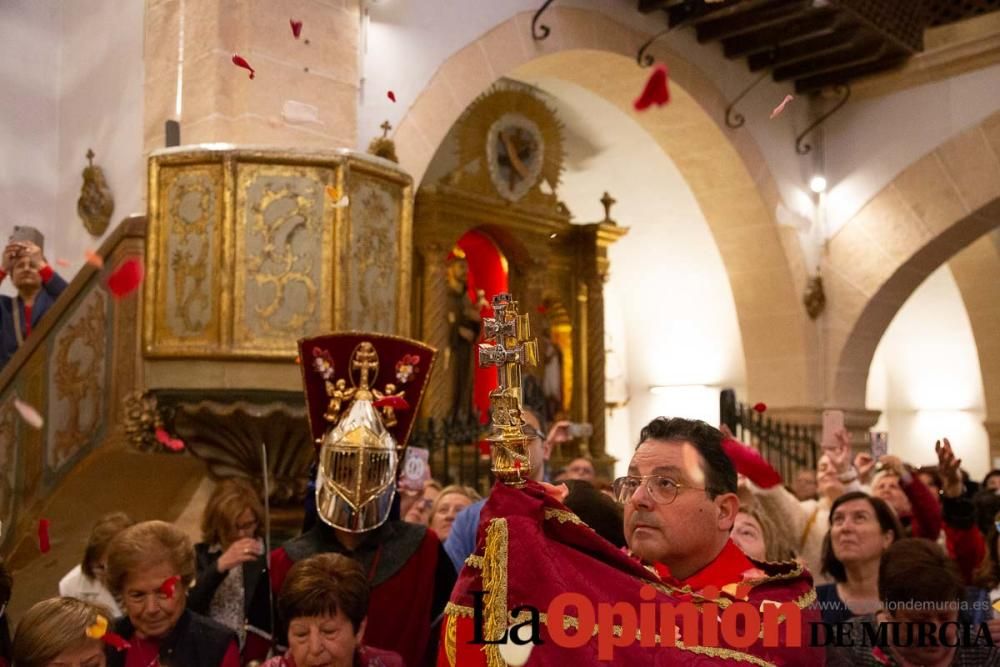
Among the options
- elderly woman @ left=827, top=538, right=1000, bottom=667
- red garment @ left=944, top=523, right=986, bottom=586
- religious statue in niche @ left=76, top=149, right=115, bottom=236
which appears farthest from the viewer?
religious statue in niche @ left=76, top=149, right=115, bottom=236

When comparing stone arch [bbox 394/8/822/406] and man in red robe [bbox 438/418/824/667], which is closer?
man in red robe [bbox 438/418/824/667]

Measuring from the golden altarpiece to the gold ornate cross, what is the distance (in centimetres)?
651

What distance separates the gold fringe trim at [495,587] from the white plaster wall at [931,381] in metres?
13.4

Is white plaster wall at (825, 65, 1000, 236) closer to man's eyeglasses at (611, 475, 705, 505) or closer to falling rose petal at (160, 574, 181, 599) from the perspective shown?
falling rose petal at (160, 574, 181, 599)

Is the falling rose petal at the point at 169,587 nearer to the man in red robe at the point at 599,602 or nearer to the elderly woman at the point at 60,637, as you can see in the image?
the elderly woman at the point at 60,637

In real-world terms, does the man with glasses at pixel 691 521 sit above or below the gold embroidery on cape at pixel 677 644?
above

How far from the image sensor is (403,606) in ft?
11.8

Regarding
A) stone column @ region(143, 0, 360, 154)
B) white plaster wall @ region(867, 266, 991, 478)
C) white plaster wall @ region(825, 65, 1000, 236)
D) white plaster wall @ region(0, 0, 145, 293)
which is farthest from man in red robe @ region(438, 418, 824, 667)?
white plaster wall @ region(867, 266, 991, 478)

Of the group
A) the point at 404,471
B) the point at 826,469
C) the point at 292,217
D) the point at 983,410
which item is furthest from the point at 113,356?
the point at 983,410

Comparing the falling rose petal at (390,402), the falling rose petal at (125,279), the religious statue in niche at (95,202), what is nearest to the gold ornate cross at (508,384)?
the falling rose petal at (390,402)

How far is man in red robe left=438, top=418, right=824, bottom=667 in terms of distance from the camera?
1930mm

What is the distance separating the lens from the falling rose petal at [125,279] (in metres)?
5.92

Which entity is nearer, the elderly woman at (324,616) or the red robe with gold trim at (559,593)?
the red robe with gold trim at (559,593)

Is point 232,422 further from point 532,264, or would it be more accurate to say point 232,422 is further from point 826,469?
point 532,264
